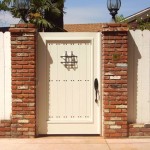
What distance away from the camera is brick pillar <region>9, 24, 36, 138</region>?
25.9 feet

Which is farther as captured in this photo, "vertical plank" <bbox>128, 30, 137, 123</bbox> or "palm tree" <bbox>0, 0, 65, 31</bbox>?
"palm tree" <bbox>0, 0, 65, 31</bbox>

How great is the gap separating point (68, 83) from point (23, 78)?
0.88m

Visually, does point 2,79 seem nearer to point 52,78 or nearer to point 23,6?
point 52,78

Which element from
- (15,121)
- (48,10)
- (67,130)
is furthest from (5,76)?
(48,10)

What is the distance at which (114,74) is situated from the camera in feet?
26.0

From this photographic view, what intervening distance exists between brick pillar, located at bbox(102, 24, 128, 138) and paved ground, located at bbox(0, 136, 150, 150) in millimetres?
369

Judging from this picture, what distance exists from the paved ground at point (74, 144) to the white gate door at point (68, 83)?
0.32 m

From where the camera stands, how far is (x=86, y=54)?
8.11m

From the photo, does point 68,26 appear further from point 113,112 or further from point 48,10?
point 113,112

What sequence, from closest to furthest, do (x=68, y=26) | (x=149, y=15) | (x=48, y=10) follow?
(x=48, y=10)
(x=149, y=15)
(x=68, y=26)

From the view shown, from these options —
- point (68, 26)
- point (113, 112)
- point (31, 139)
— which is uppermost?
point (68, 26)

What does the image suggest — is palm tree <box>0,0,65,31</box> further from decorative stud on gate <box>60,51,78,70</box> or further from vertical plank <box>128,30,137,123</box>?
vertical plank <box>128,30,137,123</box>

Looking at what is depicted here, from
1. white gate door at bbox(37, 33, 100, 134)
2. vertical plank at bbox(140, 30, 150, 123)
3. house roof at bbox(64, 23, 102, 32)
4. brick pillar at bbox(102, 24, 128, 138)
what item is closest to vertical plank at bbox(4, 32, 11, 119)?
white gate door at bbox(37, 33, 100, 134)

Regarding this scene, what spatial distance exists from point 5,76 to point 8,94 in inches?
13.7
